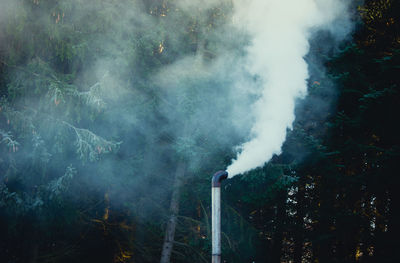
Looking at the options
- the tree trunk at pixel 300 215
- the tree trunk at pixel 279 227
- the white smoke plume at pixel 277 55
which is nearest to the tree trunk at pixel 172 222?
the white smoke plume at pixel 277 55

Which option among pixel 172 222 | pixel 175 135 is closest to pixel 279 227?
pixel 172 222

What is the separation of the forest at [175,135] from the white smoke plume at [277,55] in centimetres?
14

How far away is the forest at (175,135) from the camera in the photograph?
7.82 meters

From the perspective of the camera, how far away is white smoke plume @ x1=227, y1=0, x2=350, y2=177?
7582 millimetres

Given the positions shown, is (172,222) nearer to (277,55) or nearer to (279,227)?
(279,227)

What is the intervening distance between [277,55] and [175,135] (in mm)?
4077

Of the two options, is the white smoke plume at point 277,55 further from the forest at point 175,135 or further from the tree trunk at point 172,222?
the tree trunk at point 172,222

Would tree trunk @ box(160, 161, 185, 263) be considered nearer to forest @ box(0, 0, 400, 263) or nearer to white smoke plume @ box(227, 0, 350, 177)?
forest @ box(0, 0, 400, 263)

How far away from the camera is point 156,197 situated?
34.3ft

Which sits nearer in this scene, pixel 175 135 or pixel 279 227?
pixel 175 135

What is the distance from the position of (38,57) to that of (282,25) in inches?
246

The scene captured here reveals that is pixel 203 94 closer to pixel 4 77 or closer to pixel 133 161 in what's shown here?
pixel 133 161

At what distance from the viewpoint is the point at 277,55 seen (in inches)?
339

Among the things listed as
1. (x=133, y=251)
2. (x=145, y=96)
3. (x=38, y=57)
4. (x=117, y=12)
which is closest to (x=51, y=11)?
(x=38, y=57)
